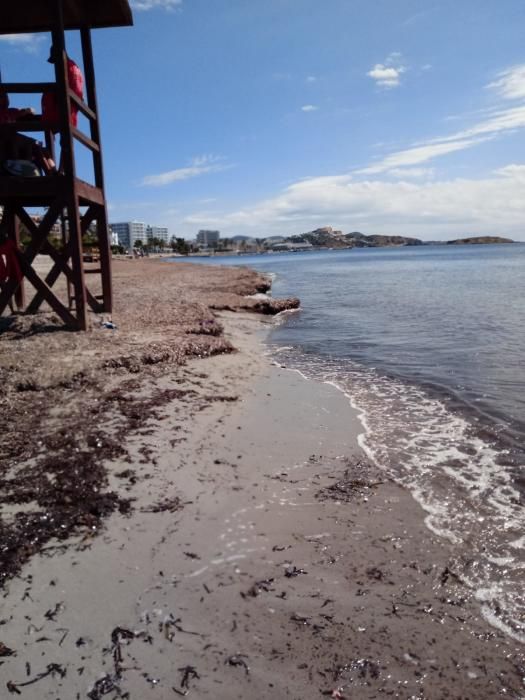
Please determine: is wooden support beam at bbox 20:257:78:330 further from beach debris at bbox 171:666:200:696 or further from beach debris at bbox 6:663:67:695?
beach debris at bbox 171:666:200:696

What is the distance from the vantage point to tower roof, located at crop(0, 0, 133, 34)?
865 cm

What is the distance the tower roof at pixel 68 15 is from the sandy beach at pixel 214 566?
23.5 feet

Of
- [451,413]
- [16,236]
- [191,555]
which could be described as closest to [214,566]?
[191,555]

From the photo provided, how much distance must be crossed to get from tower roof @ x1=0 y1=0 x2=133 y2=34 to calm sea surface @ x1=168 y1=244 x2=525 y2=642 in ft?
23.4

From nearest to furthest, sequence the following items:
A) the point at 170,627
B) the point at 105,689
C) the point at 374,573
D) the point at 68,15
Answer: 1. the point at 105,689
2. the point at 170,627
3. the point at 374,573
4. the point at 68,15

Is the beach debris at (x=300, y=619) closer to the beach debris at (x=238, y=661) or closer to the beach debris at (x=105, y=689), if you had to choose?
the beach debris at (x=238, y=661)

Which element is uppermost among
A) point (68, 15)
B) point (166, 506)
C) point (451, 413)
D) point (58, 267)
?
point (68, 15)

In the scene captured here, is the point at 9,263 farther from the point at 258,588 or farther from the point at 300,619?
the point at 300,619

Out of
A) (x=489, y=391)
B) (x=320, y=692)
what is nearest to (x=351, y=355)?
(x=489, y=391)

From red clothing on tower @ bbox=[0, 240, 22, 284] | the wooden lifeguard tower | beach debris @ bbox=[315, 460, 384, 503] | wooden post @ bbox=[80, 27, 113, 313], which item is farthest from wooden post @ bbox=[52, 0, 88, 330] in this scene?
beach debris @ bbox=[315, 460, 384, 503]

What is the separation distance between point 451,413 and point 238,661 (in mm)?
4917

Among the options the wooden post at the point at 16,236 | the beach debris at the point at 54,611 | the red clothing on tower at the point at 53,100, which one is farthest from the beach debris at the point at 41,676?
the red clothing on tower at the point at 53,100

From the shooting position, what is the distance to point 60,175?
7.97 metres

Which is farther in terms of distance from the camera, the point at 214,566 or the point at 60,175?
the point at 60,175
